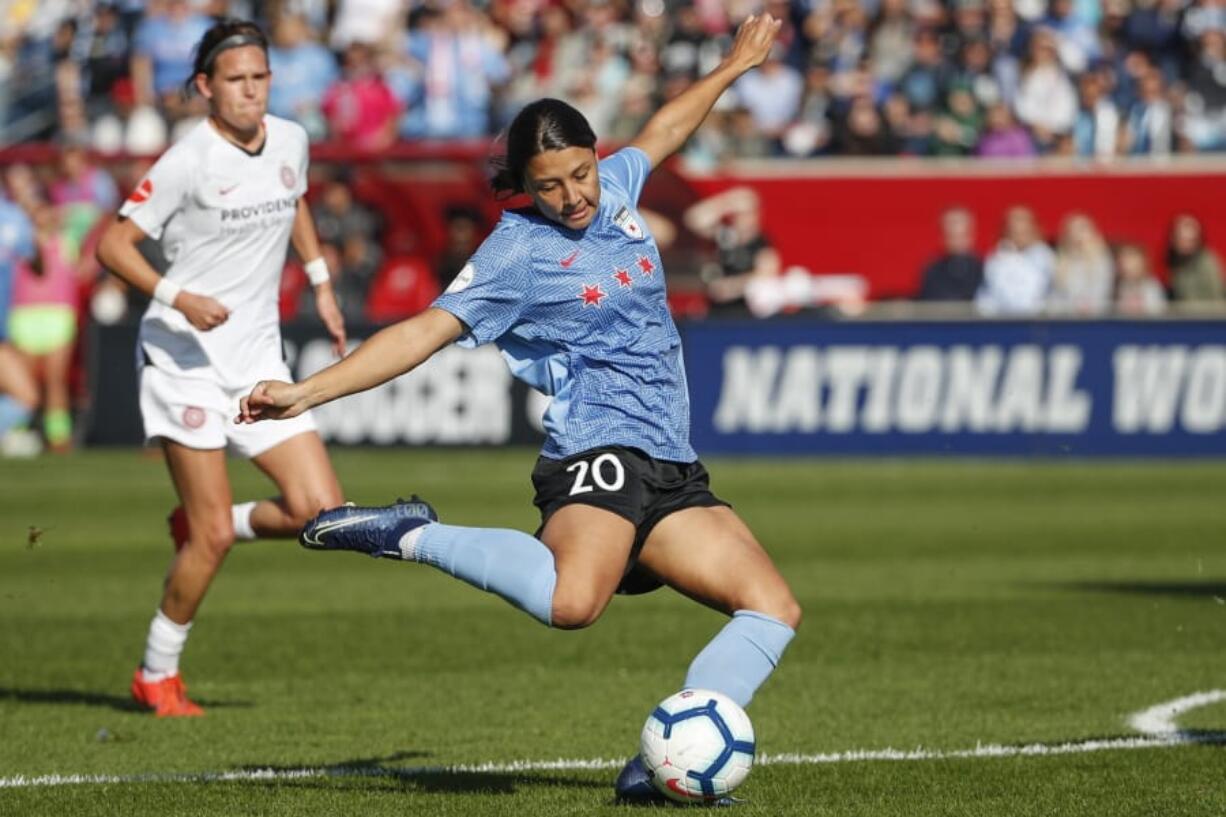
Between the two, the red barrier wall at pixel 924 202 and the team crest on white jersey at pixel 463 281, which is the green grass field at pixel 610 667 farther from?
the red barrier wall at pixel 924 202

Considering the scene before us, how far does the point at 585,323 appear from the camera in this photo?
6852 mm

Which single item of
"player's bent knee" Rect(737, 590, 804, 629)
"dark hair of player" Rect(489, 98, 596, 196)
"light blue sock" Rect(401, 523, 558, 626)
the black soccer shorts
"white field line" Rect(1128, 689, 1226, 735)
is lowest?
"white field line" Rect(1128, 689, 1226, 735)

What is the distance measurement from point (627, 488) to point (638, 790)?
91 centimetres

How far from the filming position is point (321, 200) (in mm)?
25000

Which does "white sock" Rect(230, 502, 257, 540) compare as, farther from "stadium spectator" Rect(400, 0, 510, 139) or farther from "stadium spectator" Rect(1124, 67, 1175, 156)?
"stadium spectator" Rect(1124, 67, 1175, 156)

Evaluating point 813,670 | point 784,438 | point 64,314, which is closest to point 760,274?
point 784,438

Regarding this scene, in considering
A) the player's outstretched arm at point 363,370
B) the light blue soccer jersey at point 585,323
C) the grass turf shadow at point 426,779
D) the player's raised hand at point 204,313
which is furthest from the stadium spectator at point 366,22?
the player's outstretched arm at point 363,370

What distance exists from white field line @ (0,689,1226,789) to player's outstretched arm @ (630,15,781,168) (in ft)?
6.76

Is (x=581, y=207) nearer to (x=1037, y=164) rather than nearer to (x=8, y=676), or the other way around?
(x=8, y=676)

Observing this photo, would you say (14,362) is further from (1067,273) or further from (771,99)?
(1067,273)

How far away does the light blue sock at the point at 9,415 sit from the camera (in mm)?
22078

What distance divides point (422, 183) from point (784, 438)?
555 centimetres

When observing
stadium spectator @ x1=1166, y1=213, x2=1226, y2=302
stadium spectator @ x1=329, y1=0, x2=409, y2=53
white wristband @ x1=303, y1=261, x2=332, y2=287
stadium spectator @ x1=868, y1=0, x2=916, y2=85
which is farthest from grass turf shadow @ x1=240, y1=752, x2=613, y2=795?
stadium spectator @ x1=329, y1=0, x2=409, y2=53

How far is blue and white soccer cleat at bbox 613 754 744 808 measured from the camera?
6672mm
